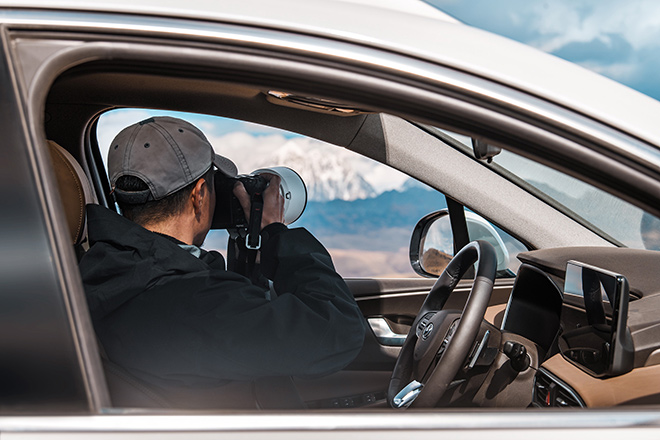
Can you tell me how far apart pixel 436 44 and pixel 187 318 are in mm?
722

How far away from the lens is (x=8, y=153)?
0.70 m

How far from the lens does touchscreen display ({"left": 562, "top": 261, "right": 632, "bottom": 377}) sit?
1.12m

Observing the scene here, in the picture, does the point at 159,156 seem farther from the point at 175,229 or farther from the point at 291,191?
the point at 291,191

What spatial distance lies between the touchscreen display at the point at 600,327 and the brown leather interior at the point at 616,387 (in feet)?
0.06

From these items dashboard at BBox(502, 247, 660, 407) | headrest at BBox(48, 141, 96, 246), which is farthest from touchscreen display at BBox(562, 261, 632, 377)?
headrest at BBox(48, 141, 96, 246)

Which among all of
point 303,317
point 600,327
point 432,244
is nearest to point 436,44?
point 303,317

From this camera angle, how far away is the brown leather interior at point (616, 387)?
3.39 ft

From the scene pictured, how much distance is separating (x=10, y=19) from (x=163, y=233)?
→ 67cm

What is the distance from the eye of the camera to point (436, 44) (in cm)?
80

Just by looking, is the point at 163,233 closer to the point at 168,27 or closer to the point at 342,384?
the point at 168,27

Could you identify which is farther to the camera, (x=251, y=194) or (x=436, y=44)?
(x=251, y=194)

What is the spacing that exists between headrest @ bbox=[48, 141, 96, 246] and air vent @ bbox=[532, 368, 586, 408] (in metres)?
1.12

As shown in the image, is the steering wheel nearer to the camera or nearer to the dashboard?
the dashboard

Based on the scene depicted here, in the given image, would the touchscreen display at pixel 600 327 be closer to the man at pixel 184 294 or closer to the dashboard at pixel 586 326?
the dashboard at pixel 586 326
